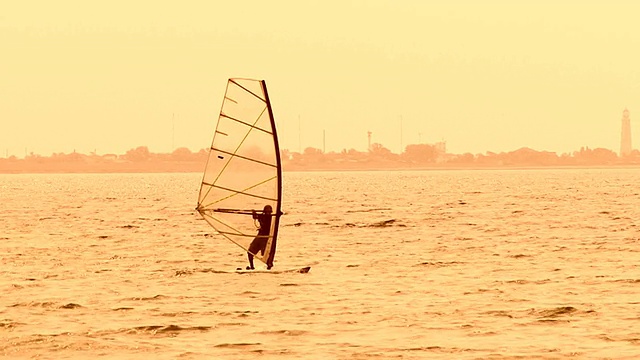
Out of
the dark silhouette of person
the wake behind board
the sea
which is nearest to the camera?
the sea

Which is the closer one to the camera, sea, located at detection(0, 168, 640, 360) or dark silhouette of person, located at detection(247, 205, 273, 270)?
sea, located at detection(0, 168, 640, 360)

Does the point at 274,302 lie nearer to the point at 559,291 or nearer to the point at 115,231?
the point at 559,291

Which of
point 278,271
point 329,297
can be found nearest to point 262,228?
point 278,271

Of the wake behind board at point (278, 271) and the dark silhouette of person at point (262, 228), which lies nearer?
the dark silhouette of person at point (262, 228)

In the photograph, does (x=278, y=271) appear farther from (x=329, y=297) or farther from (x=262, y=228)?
(x=329, y=297)

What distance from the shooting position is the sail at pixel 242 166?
88.7 ft

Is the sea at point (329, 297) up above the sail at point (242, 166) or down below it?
below

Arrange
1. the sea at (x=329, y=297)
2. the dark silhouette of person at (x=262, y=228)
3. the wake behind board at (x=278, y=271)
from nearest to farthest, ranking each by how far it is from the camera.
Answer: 1. the sea at (x=329, y=297)
2. the dark silhouette of person at (x=262, y=228)
3. the wake behind board at (x=278, y=271)

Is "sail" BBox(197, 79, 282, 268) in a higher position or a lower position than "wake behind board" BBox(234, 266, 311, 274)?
higher

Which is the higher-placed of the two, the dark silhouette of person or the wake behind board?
the dark silhouette of person

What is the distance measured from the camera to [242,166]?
88.9ft

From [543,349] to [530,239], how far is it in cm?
2513

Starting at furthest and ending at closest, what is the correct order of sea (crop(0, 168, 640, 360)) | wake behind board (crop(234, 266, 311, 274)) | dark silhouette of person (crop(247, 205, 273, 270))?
wake behind board (crop(234, 266, 311, 274)) < dark silhouette of person (crop(247, 205, 273, 270)) < sea (crop(0, 168, 640, 360))

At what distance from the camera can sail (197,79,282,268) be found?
27.0 metres
